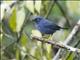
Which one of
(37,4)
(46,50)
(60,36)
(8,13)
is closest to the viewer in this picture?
(46,50)

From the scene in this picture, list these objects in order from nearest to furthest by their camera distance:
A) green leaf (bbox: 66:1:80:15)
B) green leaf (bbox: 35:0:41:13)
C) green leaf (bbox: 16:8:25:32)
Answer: green leaf (bbox: 66:1:80:15), green leaf (bbox: 35:0:41:13), green leaf (bbox: 16:8:25:32)

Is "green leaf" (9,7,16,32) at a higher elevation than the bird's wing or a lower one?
lower

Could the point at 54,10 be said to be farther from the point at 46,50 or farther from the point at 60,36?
the point at 46,50

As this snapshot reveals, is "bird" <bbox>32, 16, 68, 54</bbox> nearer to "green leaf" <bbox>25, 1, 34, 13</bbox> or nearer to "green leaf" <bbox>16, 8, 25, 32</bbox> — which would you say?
"green leaf" <bbox>25, 1, 34, 13</bbox>

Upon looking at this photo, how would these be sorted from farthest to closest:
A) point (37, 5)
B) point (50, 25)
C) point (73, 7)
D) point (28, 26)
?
point (28, 26)
point (37, 5)
point (73, 7)
point (50, 25)

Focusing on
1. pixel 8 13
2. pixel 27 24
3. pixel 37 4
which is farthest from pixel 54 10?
pixel 8 13

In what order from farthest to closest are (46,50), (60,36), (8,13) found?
(8,13) → (60,36) → (46,50)

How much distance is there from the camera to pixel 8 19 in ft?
9.50

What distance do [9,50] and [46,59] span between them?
0.96 m

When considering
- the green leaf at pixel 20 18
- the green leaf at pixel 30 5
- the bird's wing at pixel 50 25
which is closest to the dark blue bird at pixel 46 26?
the bird's wing at pixel 50 25

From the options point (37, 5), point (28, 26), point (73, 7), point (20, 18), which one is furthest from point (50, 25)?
point (20, 18)

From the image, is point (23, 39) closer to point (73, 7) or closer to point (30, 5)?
point (30, 5)

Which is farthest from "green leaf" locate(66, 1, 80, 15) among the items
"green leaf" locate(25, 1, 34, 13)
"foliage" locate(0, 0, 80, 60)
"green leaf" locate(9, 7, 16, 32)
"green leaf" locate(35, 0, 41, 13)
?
"green leaf" locate(9, 7, 16, 32)

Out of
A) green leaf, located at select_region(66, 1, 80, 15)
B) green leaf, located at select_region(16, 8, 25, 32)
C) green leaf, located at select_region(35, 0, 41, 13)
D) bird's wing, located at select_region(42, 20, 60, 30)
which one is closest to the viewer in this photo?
bird's wing, located at select_region(42, 20, 60, 30)
